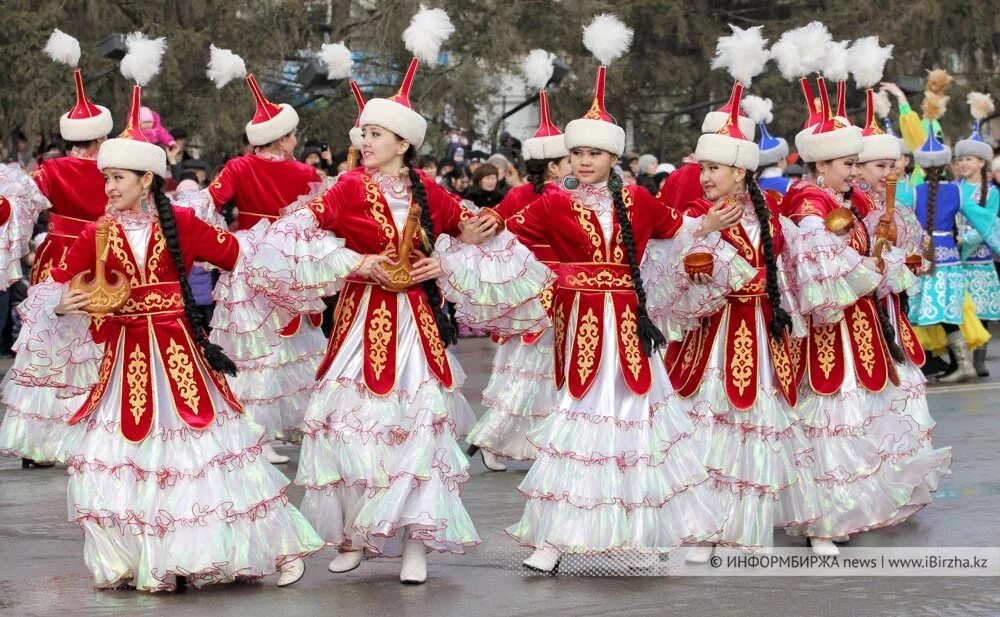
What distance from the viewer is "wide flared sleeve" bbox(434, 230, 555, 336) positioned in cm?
841

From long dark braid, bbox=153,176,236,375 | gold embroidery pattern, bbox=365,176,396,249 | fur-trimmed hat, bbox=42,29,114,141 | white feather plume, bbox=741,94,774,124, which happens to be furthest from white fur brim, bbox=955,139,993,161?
long dark braid, bbox=153,176,236,375

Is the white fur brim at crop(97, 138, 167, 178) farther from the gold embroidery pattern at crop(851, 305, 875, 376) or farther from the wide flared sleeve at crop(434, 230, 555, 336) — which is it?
the gold embroidery pattern at crop(851, 305, 875, 376)

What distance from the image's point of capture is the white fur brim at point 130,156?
8.16m

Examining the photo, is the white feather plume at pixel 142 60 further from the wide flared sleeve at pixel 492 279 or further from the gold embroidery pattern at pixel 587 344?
the gold embroidery pattern at pixel 587 344

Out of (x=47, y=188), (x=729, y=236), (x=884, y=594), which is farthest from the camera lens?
(x=47, y=188)

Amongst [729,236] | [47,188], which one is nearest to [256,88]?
[47,188]

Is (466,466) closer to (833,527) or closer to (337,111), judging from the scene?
(833,527)

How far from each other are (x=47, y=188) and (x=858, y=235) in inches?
186

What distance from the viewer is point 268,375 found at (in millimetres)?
12164

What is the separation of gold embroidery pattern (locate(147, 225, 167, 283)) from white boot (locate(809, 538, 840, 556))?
3.35 metres

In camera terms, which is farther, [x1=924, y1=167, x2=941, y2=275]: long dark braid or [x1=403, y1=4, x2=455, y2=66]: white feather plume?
[x1=924, y1=167, x2=941, y2=275]: long dark braid

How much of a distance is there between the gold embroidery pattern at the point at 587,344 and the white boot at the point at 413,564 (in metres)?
1.04

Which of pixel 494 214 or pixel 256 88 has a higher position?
pixel 256 88

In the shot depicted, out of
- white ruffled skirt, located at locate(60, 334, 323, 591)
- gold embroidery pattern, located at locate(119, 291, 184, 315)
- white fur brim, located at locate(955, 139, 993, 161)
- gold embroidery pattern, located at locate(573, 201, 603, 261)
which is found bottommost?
white ruffled skirt, located at locate(60, 334, 323, 591)
